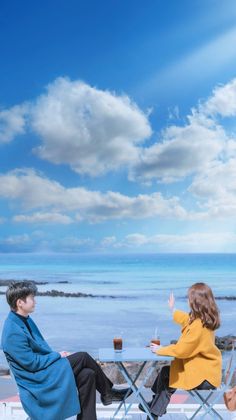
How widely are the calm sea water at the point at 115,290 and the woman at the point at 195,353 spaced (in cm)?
832

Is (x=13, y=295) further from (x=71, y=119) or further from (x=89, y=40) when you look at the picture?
(x=71, y=119)

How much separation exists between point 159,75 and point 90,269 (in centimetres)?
1400

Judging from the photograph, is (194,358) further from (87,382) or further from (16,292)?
(16,292)

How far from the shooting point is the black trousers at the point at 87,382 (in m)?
3.13

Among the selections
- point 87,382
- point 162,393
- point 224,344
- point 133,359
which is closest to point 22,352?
point 87,382

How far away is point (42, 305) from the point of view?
18.5 meters

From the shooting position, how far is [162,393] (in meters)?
3.36

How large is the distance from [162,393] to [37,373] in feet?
2.45

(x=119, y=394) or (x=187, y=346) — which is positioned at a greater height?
(x=187, y=346)

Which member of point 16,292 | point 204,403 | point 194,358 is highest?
point 16,292

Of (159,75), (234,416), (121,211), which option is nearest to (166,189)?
(121,211)

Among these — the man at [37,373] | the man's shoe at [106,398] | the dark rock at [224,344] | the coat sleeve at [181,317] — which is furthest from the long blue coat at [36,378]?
the dark rock at [224,344]

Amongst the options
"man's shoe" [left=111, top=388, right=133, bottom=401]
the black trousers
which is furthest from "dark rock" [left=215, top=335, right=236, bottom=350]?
the black trousers

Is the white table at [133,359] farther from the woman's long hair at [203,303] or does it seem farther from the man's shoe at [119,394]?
the woman's long hair at [203,303]
